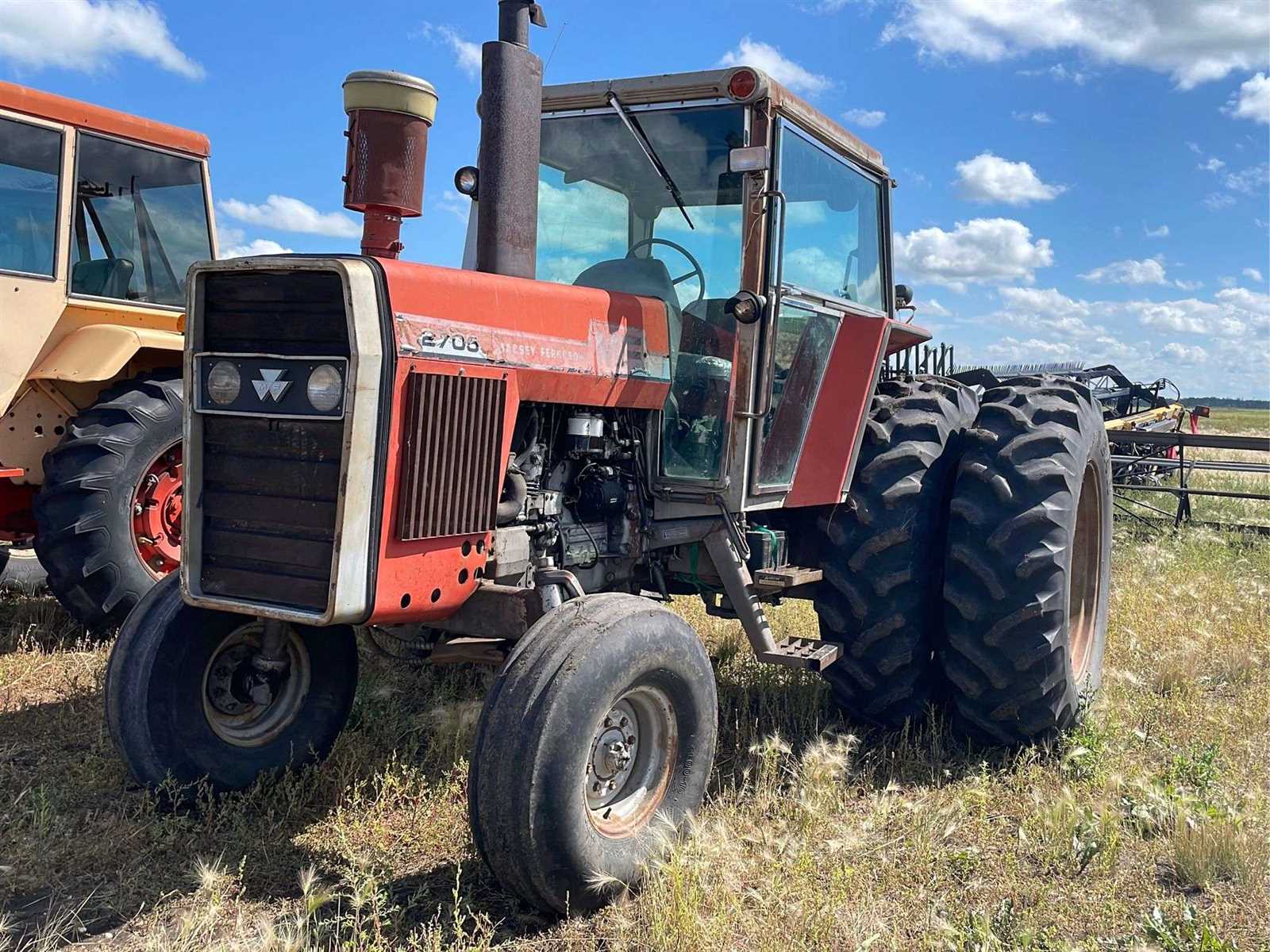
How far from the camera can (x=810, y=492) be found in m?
4.21

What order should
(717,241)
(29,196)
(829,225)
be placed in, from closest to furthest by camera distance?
1. (717,241)
2. (829,225)
3. (29,196)

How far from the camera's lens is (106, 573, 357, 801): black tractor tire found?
3.29 meters

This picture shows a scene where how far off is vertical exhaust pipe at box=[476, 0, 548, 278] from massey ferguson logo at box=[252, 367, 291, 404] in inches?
31.1

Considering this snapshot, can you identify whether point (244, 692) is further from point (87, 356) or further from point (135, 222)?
point (135, 222)

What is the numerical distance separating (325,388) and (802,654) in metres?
1.92

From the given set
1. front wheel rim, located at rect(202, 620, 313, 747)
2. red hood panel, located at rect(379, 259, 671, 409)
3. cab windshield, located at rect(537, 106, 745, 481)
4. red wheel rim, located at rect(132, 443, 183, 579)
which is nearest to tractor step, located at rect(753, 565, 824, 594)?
cab windshield, located at rect(537, 106, 745, 481)

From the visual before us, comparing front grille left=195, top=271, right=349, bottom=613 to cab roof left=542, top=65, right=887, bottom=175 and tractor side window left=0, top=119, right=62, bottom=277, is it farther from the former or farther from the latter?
tractor side window left=0, top=119, right=62, bottom=277

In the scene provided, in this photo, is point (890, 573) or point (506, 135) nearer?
point (506, 135)

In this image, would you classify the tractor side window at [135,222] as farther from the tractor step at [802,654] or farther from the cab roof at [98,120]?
the tractor step at [802,654]

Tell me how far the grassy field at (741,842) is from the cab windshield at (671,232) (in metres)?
1.23

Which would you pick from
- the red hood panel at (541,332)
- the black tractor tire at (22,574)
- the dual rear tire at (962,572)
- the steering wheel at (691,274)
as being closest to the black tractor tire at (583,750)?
the red hood panel at (541,332)

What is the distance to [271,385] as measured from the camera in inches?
118

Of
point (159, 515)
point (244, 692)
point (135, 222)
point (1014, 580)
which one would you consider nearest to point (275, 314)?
point (244, 692)

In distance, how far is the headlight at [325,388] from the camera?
2.85 metres
